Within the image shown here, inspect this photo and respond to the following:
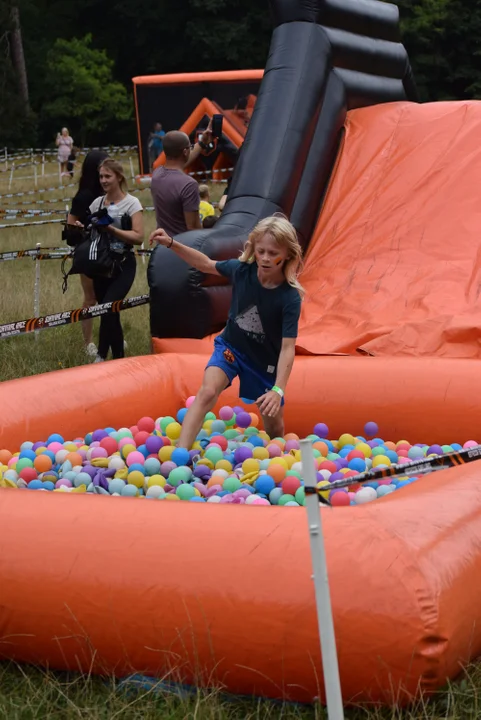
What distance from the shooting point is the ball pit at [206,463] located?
383 centimetres

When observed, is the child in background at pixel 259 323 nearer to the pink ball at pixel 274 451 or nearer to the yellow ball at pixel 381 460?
the pink ball at pixel 274 451

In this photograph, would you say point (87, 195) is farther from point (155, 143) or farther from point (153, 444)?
point (155, 143)

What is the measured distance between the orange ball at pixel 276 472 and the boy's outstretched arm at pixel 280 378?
0.19m

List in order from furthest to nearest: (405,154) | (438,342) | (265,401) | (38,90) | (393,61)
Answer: (38,90), (393,61), (405,154), (438,342), (265,401)

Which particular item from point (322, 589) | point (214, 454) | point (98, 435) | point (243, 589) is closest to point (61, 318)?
point (98, 435)

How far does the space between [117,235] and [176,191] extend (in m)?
0.46

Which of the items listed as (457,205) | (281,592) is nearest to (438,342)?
(457,205)

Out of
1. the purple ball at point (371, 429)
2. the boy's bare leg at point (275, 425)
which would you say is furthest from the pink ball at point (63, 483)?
the purple ball at point (371, 429)

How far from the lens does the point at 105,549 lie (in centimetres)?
281

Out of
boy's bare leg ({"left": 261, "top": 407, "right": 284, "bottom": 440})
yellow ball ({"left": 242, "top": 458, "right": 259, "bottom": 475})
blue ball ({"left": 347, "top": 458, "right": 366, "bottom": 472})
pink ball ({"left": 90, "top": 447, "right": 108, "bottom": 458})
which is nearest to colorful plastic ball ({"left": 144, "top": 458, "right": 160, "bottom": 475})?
pink ball ({"left": 90, "top": 447, "right": 108, "bottom": 458})

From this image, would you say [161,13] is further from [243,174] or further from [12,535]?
[12,535]

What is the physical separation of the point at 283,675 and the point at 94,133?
33.0m

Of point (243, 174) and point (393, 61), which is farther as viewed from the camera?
point (393, 61)

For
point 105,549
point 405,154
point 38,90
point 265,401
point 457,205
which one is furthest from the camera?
point 38,90
